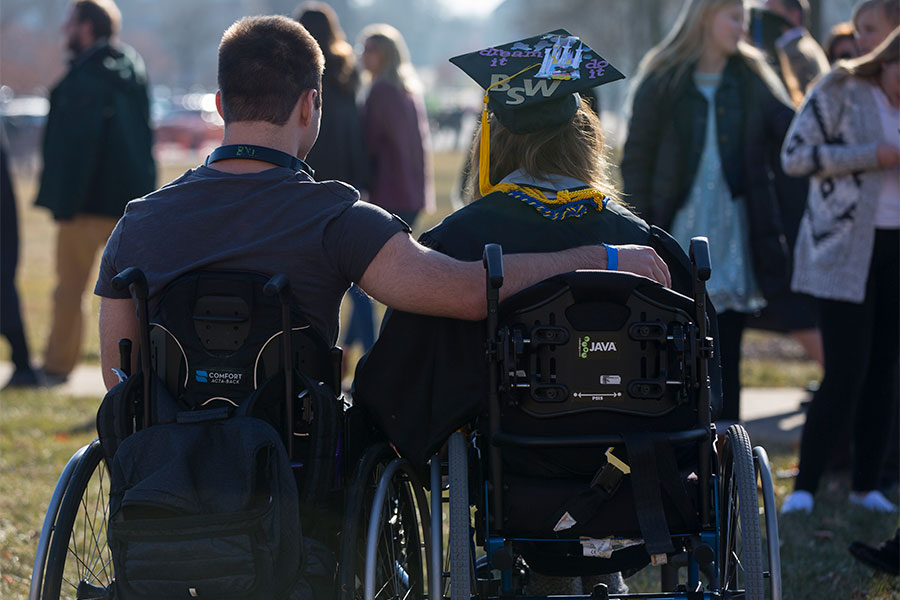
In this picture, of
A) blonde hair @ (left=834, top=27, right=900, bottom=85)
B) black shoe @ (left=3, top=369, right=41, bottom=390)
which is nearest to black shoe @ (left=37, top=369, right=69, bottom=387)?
black shoe @ (left=3, top=369, right=41, bottom=390)

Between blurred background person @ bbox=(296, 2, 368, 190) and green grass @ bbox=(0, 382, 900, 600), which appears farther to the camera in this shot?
blurred background person @ bbox=(296, 2, 368, 190)

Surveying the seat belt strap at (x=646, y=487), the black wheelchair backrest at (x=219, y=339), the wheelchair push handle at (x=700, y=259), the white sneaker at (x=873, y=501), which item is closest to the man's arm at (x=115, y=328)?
the black wheelchair backrest at (x=219, y=339)

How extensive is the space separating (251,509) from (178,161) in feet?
112

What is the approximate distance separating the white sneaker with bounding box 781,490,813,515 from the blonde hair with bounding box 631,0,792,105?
181 centimetres

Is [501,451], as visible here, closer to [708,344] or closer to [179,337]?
[708,344]

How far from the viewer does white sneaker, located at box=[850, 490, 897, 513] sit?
16.8 feet

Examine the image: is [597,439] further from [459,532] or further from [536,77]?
[536,77]

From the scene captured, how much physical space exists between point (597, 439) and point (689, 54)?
308cm

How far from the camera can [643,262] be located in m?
3.08

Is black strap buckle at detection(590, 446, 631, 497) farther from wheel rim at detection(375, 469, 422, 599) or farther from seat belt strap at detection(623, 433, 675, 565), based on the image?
wheel rim at detection(375, 469, 422, 599)

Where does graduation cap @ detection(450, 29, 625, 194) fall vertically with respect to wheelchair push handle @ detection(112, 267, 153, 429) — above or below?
above

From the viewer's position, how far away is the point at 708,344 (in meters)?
2.92

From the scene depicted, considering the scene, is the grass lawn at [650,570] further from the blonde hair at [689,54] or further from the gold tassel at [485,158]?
the blonde hair at [689,54]

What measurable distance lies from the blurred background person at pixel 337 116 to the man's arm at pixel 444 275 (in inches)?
160
